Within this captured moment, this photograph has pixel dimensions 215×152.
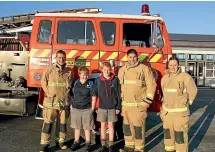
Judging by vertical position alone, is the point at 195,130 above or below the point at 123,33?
below

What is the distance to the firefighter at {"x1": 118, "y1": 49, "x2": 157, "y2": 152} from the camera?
5.08m

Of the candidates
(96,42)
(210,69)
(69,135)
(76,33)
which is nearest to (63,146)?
(69,135)

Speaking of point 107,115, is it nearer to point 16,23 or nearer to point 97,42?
point 97,42

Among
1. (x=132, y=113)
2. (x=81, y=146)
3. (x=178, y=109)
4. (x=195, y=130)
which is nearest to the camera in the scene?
(x=178, y=109)

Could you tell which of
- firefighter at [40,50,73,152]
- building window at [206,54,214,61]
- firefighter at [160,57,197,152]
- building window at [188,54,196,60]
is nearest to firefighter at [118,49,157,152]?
firefighter at [160,57,197,152]

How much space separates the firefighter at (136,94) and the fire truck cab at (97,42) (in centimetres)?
78

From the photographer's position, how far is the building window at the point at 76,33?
5953mm

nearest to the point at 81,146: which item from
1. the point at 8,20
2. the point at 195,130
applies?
the point at 195,130

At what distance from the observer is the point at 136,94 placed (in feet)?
16.8

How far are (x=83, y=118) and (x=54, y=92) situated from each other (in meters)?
0.71

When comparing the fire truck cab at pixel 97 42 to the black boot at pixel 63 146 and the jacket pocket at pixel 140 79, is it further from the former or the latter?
the black boot at pixel 63 146

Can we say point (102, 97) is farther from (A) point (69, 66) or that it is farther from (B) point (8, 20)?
(B) point (8, 20)

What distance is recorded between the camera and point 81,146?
18.5 feet

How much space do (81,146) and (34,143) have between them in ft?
3.16
